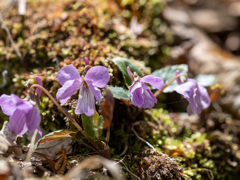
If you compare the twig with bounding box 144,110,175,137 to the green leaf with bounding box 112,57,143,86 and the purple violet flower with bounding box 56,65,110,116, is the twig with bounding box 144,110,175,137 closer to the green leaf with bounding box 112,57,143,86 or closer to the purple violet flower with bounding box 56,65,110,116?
the green leaf with bounding box 112,57,143,86

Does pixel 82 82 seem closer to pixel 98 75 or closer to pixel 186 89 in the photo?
pixel 98 75

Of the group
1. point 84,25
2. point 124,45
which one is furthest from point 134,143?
point 84,25

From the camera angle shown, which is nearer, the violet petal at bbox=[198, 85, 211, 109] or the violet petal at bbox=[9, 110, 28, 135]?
the violet petal at bbox=[9, 110, 28, 135]

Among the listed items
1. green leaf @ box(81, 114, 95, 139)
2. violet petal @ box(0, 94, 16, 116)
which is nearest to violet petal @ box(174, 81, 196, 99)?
green leaf @ box(81, 114, 95, 139)

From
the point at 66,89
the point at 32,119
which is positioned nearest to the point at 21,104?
the point at 32,119

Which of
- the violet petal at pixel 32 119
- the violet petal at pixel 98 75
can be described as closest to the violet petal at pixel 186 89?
the violet petal at pixel 98 75

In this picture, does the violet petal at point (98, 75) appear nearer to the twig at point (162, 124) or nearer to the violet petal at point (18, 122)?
the violet petal at point (18, 122)

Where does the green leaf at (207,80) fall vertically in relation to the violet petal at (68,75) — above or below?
below
